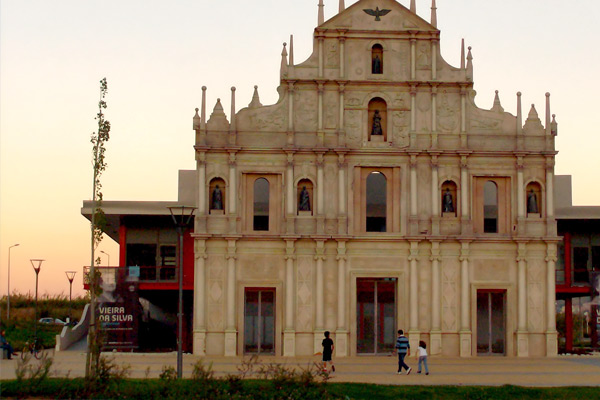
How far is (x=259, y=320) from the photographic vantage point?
47938 mm

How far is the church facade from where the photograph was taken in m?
47.5

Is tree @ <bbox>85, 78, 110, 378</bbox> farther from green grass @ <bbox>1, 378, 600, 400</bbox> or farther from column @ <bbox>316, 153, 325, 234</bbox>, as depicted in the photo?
column @ <bbox>316, 153, 325, 234</bbox>

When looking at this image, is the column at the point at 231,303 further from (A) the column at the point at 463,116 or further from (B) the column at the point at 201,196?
(A) the column at the point at 463,116

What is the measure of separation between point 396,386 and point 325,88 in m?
20.6

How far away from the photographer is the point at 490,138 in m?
49.0

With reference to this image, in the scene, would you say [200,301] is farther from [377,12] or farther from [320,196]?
[377,12]

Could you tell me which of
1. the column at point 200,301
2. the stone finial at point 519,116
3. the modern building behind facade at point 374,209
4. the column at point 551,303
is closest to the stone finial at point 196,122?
the modern building behind facade at point 374,209

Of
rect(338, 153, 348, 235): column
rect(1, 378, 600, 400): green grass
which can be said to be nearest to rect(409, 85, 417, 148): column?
rect(338, 153, 348, 235): column

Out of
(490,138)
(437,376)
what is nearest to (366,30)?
(490,138)

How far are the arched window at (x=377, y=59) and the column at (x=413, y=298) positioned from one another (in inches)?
345

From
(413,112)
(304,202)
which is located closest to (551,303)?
(413,112)

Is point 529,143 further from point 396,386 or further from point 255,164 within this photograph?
point 396,386

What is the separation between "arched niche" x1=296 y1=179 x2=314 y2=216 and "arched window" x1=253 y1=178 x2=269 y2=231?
5.09ft

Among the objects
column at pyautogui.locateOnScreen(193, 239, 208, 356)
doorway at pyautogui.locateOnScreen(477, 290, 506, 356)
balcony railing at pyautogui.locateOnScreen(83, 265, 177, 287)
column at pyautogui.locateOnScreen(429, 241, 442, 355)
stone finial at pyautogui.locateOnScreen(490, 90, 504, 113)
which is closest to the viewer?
column at pyautogui.locateOnScreen(193, 239, 208, 356)
